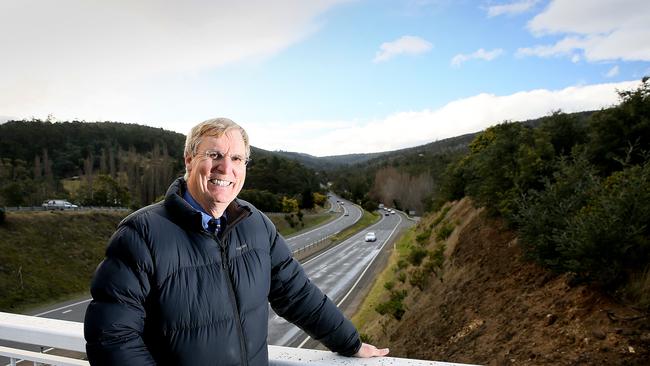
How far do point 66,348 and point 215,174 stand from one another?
1.00 m

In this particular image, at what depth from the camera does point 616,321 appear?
469cm

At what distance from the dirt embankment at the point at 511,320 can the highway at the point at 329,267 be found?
5.73 m

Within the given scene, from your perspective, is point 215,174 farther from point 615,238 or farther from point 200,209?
point 615,238

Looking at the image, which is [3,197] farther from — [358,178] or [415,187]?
[358,178]

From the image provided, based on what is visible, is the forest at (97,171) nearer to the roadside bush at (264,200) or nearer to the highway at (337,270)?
the roadside bush at (264,200)

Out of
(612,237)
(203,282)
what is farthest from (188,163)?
(612,237)

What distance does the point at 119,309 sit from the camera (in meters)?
1.35

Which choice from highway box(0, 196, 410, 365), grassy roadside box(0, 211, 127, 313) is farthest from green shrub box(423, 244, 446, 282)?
grassy roadside box(0, 211, 127, 313)

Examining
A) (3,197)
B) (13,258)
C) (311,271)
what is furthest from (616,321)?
(3,197)

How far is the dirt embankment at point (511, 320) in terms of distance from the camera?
4496 mm

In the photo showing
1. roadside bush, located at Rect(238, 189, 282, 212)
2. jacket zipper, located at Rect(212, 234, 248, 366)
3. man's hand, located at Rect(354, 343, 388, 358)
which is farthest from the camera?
roadside bush, located at Rect(238, 189, 282, 212)

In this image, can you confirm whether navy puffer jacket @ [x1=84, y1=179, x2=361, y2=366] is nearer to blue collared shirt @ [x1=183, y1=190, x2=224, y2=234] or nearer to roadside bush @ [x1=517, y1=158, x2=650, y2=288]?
blue collared shirt @ [x1=183, y1=190, x2=224, y2=234]

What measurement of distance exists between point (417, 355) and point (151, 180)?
6143 centimetres

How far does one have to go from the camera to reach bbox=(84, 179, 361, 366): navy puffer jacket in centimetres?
136
